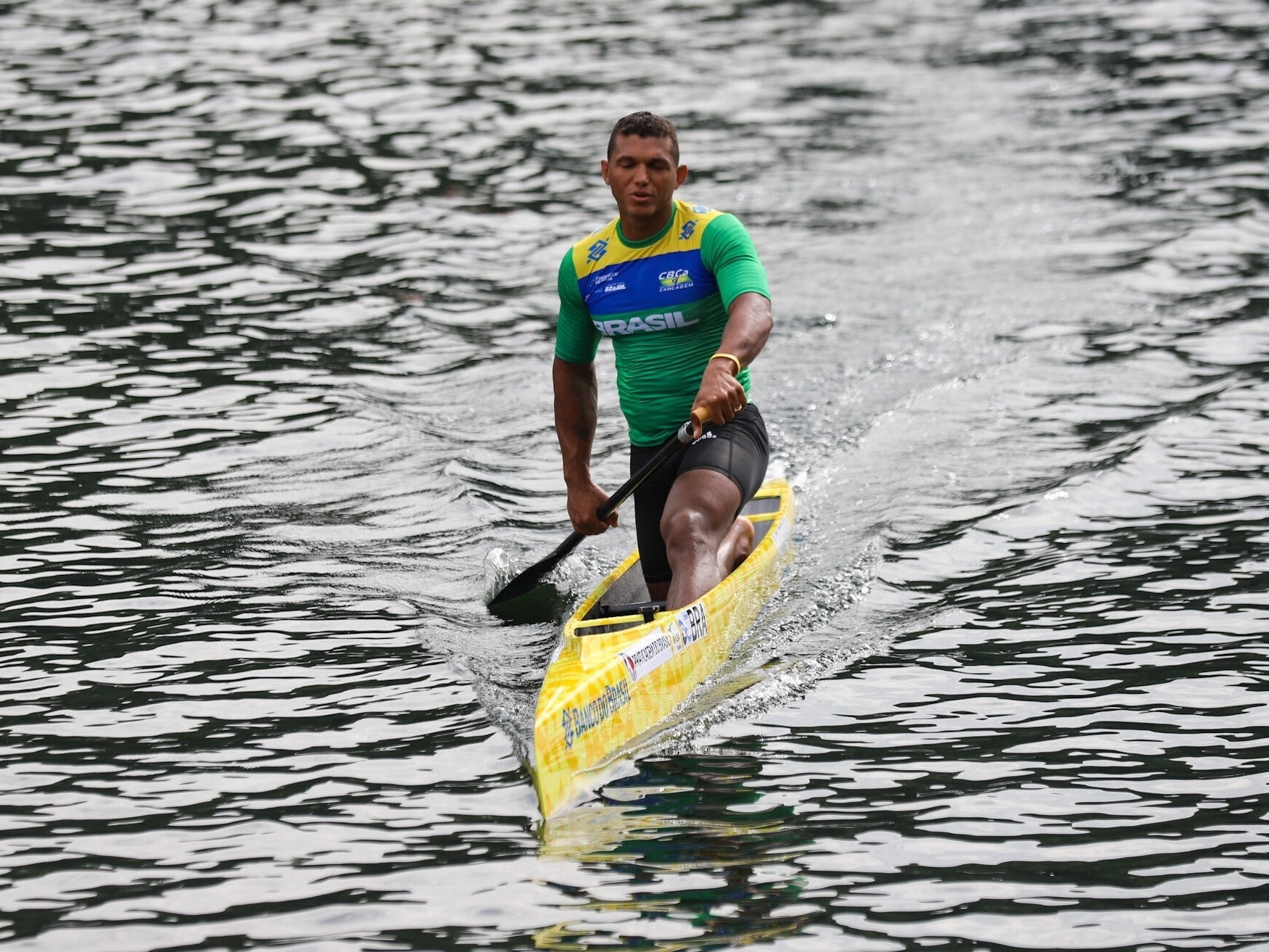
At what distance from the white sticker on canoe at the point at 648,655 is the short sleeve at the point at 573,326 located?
182cm

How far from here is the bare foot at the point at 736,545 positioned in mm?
8812

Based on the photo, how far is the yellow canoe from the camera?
656cm

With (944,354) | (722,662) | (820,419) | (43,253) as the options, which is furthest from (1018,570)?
(43,253)

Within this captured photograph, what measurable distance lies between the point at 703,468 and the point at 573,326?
1.11m

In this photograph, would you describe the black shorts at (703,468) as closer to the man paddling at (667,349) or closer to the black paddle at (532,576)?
the man paddling at (667,349)

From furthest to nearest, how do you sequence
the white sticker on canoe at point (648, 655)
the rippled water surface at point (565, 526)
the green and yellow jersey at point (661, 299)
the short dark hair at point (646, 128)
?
the green and yellow jersey at point (661, 299)
the short dark hair at point (646, 128)
the white sticker on canoe at point (648, 655)
the rippled water surface at point (565, 526)

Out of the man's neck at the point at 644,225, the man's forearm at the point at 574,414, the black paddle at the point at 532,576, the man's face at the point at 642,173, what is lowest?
the black paddle at the point at 532,576

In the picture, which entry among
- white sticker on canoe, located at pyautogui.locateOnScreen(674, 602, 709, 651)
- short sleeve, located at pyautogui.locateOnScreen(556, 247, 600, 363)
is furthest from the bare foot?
short sleeve, located at pyautogui.locateOnScreen(556, 247, 600, 363)

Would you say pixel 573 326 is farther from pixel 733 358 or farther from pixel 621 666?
pixel 621 666

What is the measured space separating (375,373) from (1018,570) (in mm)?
5783

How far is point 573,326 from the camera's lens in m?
8.47

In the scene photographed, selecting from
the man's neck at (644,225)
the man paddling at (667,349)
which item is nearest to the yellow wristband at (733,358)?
the man paddling at (667,349)

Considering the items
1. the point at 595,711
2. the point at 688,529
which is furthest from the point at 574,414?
the point at 595,711

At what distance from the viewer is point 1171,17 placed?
2644cm
